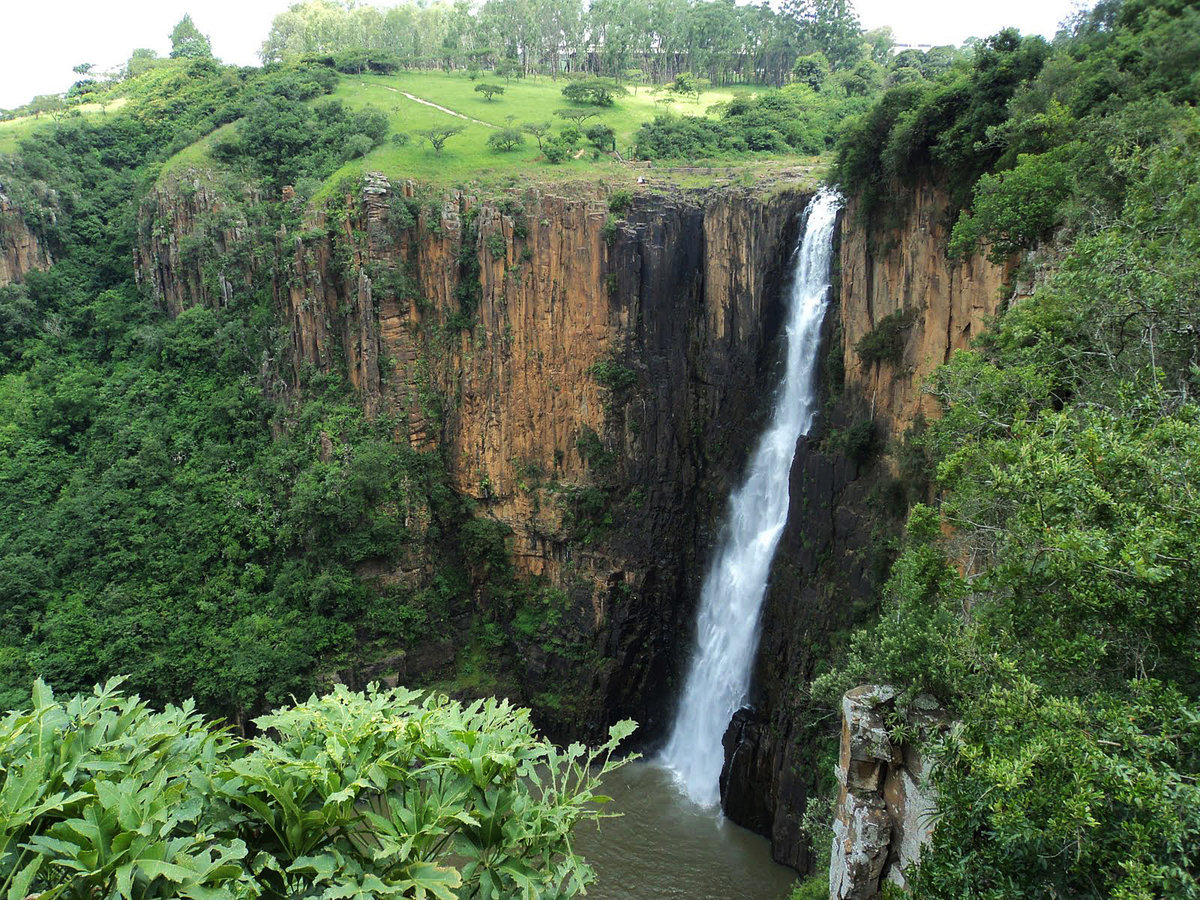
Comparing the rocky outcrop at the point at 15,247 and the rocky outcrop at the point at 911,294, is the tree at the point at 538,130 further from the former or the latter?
the rocky outcrop at the point at 15,247

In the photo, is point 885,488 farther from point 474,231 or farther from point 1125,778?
point 474,231

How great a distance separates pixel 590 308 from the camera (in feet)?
76.2

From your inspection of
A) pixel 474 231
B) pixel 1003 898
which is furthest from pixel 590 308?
pixel 1003 898

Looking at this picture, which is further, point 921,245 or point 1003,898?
point 921,245

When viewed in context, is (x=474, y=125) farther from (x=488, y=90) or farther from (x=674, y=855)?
(x=674, y=855)

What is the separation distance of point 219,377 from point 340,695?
77.8ft

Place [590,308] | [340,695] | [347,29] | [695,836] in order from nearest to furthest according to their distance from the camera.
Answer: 1. [340,695]
2. [695,836]
3. [590,308]
4. [347,29]

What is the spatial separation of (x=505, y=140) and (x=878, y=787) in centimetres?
2662

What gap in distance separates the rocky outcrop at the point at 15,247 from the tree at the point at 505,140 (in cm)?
1779

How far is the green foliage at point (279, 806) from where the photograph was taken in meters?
4.90

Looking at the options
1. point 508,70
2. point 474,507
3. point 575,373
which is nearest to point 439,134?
point 575,373

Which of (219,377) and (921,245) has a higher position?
(921,245)

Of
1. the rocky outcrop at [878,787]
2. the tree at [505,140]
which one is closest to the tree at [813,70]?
the tree at [505,140]

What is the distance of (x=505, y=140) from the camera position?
29.5 meters
